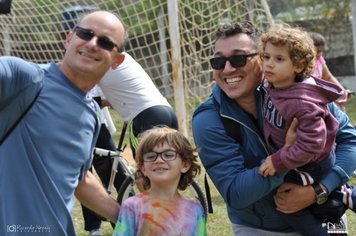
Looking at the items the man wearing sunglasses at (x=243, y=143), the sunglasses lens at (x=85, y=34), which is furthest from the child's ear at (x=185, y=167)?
the sunglasses lens at (x=85, y=34)

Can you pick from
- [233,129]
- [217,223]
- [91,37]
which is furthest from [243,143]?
[217,223]

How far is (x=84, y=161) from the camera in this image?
3.08 meters

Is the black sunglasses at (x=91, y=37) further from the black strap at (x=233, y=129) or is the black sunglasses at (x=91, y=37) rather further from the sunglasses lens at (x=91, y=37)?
the black strap at (x=233, y=129)

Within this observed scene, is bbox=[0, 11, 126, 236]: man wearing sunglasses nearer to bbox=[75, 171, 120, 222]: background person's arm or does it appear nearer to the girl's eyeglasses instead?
bbox=[75, 171, 120, 222]: background person's arm

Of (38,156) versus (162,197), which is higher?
(38,156)

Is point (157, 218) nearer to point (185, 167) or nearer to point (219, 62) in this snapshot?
point (185, 167)

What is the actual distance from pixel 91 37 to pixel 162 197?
0.81 meters

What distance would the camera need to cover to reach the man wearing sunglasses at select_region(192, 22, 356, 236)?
129 inches

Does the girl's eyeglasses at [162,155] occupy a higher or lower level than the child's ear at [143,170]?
higher

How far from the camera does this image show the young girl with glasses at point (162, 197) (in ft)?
10.9

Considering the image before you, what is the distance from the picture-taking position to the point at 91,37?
10.3 feet

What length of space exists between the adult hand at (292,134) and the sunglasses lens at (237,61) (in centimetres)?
41

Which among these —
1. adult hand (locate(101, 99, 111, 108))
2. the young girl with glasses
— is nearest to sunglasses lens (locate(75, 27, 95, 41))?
the young girl with glasses

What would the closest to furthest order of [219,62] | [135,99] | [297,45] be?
[297,45]
[219,62]
[135,99]
